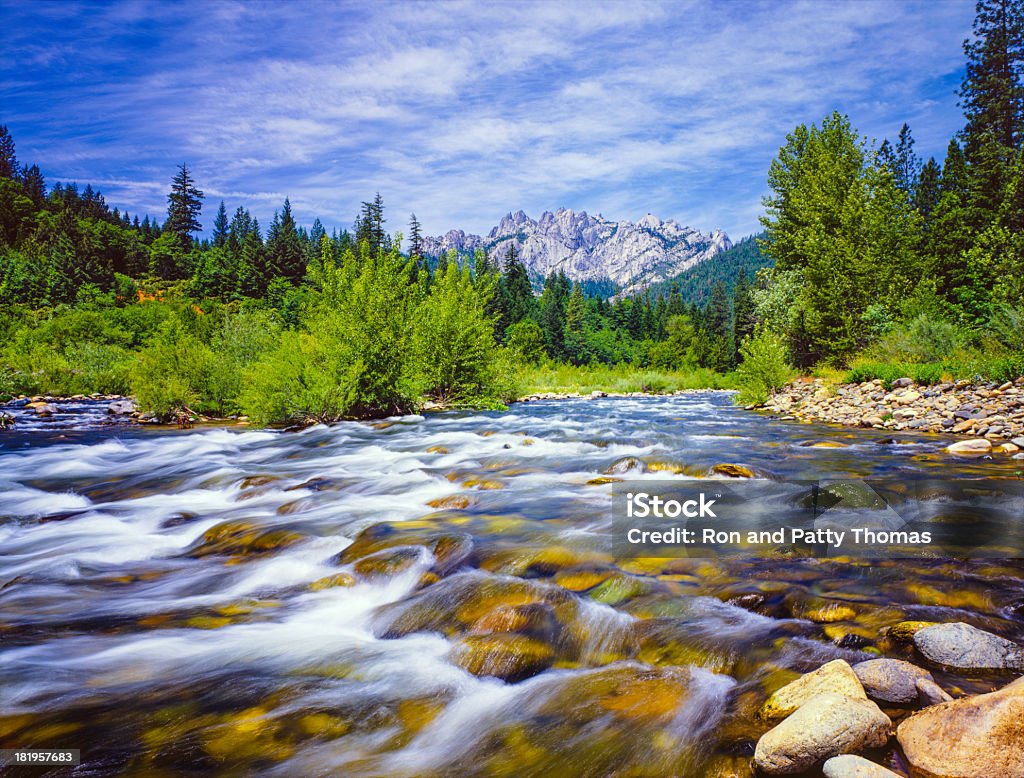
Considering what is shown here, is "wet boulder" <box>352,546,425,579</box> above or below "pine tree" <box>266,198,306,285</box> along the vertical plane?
below

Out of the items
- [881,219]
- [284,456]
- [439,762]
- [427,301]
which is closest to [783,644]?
[439,762]

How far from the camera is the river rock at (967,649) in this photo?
2.72m

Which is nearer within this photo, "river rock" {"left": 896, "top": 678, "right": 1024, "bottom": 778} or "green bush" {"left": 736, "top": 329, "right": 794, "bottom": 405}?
"river rock" {"left": 896, "top": 678, "right": 1024, "bottom": 778}

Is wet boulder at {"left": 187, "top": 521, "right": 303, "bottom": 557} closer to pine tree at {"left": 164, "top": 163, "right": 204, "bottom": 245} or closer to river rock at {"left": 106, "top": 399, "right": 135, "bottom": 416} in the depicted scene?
river rock at {"left": 106, "top": 399, "right": 135, "bottom": 416}

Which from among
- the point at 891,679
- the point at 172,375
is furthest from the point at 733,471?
the point at 172,375

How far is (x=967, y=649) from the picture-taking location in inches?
109

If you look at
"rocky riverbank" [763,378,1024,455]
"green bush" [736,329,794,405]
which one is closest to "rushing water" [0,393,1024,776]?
"rocky riverbank" [763,378,1024,455]

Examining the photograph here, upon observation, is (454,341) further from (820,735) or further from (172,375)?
(820,735)

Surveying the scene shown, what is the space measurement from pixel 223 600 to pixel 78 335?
139 feet

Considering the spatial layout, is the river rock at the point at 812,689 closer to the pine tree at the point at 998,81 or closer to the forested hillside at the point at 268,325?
the forested hillside at the point at 268,325

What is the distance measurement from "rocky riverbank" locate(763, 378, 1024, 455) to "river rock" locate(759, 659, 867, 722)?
8759 millimetres

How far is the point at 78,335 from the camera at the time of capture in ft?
120

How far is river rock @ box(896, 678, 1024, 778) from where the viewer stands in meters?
1.90

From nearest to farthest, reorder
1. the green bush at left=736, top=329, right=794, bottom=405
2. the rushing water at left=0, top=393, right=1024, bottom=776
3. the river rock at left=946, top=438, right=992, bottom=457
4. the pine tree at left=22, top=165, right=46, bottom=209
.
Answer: the rushing water at left=0, top=393, right=1024, bottom=776 → the river rock at left=946, top=438, right=992, bottom=457 → the green bush at left=736, top=329, right=794, bottom=405 → the pine tree at left=22, top=165, right=46, bottom=209
